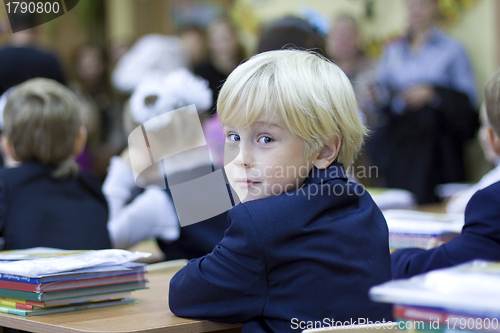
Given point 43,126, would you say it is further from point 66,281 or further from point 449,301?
point 449,301

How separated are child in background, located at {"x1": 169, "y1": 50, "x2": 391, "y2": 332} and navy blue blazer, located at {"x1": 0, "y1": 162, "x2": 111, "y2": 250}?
74cm

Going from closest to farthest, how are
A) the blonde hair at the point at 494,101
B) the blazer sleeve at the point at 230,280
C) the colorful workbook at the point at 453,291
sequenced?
the colorful workbook at the point at 453,291
the blazer sleeve at the point at 230,280
the blonde hair at the point at 494,101

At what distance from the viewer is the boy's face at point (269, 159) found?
114 centimetres

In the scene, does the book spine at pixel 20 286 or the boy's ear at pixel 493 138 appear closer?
the book spine at pixel 20 286

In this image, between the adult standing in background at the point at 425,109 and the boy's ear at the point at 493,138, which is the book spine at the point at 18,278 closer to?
the boy's ear at the point at 493,138

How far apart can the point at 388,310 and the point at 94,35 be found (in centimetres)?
625

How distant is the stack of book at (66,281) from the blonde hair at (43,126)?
567 millimetres

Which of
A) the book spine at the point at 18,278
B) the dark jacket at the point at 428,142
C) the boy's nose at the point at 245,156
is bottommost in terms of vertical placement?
the dark jacket at the point at 428,142

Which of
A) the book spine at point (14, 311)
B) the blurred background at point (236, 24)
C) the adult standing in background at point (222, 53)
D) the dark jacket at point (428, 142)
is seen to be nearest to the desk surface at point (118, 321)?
the book spine at point (14, 311)

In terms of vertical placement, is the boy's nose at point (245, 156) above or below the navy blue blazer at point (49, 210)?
above

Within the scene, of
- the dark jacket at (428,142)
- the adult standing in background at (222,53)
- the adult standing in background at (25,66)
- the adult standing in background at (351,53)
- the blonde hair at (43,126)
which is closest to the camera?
the blonde hair at (43,126)

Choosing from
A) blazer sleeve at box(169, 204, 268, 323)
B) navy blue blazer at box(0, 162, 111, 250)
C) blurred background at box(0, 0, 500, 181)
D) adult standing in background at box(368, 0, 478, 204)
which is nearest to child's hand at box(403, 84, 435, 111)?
adult standing in background at box(368, 0, 478, 204)

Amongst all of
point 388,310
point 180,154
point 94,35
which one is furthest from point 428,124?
point 94,35

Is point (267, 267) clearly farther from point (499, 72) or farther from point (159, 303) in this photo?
point (499, 72)
